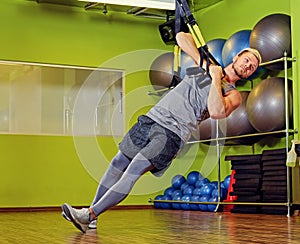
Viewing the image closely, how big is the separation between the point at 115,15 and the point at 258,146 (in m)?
2.67

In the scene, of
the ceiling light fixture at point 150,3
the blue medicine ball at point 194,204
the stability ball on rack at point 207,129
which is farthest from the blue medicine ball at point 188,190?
the ceiling light fixture at point 150,3

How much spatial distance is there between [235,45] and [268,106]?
0.93 metres

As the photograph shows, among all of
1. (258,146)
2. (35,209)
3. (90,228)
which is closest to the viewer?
(90,228)

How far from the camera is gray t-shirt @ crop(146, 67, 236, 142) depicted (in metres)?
3.66

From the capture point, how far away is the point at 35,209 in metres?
7.04

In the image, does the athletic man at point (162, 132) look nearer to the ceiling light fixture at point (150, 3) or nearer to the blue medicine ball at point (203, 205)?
the blue medicine ball at point (203, 205)

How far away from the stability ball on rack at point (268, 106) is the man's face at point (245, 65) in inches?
54.4

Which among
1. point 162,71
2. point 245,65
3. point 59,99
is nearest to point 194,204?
point 162,71

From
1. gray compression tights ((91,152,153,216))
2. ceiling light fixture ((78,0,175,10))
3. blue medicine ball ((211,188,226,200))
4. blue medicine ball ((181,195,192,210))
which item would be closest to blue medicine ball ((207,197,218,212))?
blue medicine ball ((211,188,226,200))

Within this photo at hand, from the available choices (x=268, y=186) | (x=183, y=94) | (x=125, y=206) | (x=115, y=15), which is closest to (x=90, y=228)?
(x=183, y=94)

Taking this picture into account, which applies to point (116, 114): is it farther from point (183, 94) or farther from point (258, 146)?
point (183, 94)

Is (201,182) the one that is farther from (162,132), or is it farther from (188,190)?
(162,132)

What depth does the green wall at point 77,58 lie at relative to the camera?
7.02 m

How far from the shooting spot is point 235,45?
20.0 ft
